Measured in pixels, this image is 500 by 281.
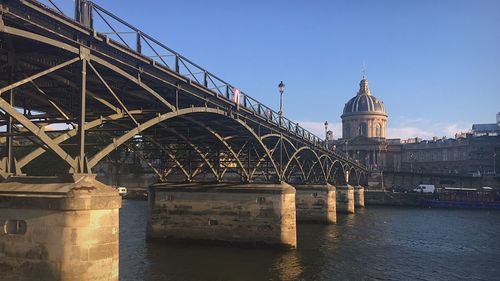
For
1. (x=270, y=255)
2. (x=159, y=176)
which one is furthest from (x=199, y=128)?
(x=270, y=255)

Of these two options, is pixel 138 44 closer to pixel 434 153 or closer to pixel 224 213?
pixel 224 213

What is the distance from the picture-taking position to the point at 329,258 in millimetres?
35938

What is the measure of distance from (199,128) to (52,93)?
14.3 meters

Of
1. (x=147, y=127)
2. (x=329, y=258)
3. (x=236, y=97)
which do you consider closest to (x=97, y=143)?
(x=147, y=127)

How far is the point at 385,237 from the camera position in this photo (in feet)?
161

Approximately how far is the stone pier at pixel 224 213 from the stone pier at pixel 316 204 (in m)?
23.8

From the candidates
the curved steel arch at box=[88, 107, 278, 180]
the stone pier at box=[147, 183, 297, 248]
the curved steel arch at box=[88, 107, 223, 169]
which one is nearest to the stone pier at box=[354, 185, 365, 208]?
the curved steel arch at box=[88, 107, 278, 180]

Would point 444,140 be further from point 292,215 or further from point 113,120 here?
point 113,120

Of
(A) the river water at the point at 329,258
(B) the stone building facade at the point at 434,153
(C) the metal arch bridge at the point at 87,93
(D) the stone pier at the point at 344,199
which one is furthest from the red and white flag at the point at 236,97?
(B) the stone building facade at the point at 434,153

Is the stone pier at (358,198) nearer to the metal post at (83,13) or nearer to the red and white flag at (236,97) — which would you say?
the red and white flag at (236,97)

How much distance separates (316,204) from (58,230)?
5129 cm

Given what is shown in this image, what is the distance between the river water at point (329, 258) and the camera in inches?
1169

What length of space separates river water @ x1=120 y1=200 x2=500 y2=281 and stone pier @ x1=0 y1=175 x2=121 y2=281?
39.5ft

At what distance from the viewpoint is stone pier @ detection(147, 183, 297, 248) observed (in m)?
38.1
